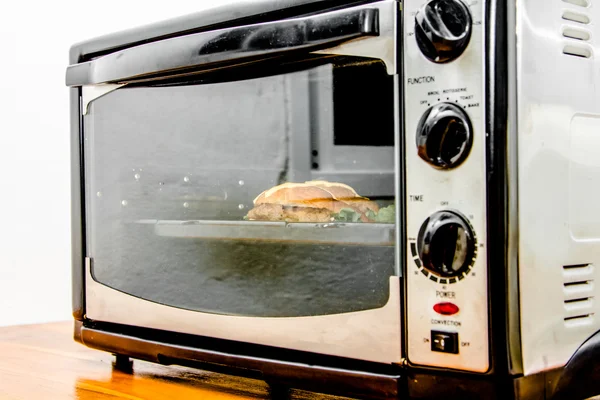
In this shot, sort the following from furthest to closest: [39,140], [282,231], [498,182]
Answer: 1. [39,140]
2. [282,231]
3. [498,182]

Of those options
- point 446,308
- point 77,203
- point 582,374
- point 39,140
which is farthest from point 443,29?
point 39,140

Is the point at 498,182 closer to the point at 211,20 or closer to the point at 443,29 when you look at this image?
the point at 443,29

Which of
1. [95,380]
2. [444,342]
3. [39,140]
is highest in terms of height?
[39,140]

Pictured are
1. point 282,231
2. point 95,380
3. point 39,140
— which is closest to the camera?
point 282,231

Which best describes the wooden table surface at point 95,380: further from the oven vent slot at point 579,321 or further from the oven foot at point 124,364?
the oven vent slot at point 579,321

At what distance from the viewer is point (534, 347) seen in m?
0.64

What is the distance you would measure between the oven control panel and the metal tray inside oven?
2.1 inches

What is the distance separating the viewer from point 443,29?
0.66m

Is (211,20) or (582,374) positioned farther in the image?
(211,20)

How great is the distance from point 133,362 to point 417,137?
61cm

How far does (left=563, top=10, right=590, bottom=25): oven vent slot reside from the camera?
2.29 ft

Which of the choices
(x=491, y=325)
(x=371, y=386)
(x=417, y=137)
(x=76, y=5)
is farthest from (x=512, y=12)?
(x=76, y=5)

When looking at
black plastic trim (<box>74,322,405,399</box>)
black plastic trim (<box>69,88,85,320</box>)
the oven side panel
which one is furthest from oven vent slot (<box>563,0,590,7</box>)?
black plastic trim (<box>69,88,85,320</box>)

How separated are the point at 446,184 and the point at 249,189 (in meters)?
0.30
